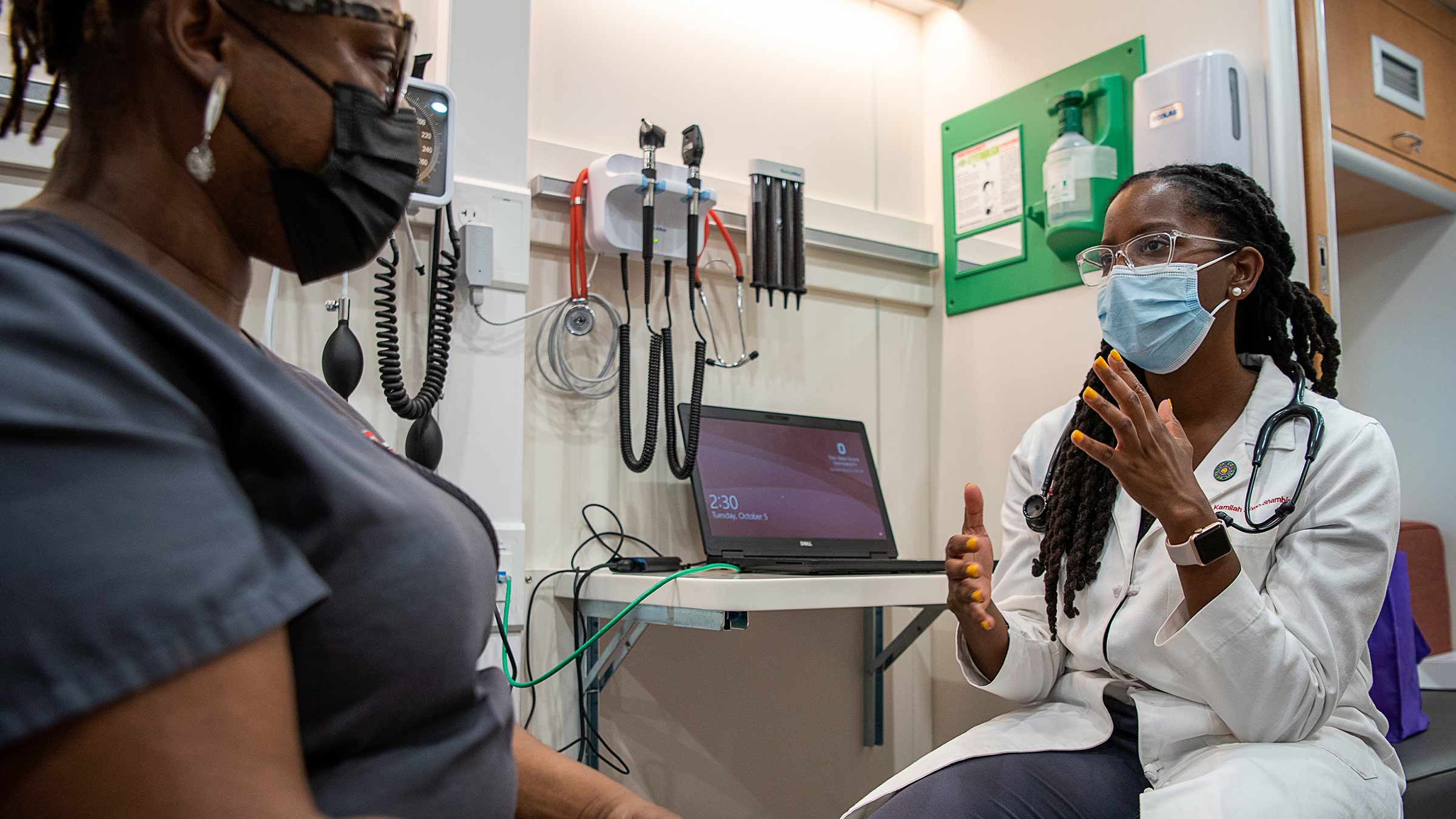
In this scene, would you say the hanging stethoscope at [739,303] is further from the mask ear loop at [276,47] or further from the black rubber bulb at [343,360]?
the mask ear loop at [276,47]

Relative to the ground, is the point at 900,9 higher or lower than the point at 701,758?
higher

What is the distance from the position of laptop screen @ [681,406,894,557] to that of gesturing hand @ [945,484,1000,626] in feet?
1.95

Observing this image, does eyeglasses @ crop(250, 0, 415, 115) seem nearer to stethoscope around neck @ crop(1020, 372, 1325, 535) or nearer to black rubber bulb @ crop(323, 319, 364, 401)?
black rubber bulb @ crop(323, 319, 364, 401)

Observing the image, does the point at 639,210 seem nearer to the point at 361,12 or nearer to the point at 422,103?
the point at 422,103

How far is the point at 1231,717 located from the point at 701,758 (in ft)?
3.89

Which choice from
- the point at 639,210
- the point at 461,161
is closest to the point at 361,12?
the point at 461,161

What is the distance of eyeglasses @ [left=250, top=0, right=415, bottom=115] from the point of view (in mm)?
631

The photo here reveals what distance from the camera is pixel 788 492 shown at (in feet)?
6.81

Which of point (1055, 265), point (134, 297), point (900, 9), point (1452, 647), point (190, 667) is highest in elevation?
point (900, 9)

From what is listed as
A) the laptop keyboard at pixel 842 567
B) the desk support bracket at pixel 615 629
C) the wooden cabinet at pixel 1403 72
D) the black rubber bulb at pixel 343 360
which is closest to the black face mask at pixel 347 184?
the black rubber bulb at pixel 343 360

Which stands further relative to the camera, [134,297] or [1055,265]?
[1055,265]

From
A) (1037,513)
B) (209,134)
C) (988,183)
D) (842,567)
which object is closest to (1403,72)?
(988,183)

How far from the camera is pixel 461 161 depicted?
176 cm

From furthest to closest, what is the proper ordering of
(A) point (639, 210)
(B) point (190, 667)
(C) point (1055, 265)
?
(C) point (1055, 265), (A) point (639, 210), (B) point (190, 667)
